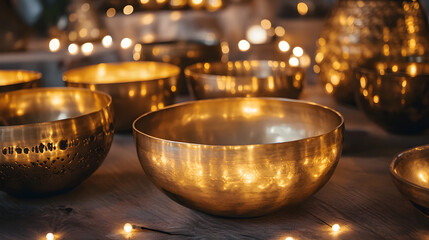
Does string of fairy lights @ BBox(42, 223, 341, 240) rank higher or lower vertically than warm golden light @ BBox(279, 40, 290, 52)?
lower

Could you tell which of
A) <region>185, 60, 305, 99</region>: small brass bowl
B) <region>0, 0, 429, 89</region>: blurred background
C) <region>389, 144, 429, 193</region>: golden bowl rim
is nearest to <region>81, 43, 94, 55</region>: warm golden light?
<region>0, 0, 429, 89</region>: blurred background

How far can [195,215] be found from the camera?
56cm

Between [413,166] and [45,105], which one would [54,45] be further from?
[413,166]

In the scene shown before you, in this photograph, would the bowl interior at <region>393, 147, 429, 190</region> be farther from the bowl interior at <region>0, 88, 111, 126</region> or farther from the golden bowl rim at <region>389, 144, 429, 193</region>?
the bowl interior at <region>0, 88, 111, 126</region>

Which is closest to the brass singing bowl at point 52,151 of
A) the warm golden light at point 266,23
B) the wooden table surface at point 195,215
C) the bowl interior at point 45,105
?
the wooden table surface at point 195,215

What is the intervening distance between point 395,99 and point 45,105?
0.55m

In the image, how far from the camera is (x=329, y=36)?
101 cm

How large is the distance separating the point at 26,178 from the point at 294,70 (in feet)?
1.84

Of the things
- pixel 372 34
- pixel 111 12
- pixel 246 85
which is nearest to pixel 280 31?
pixel 111 12

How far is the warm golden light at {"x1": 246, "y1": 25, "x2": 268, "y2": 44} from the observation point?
91.5 inches

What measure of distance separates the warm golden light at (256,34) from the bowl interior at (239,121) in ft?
5.24

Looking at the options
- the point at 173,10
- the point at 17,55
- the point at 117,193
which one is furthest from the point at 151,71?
the point at 173,10

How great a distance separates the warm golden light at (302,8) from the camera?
236cm

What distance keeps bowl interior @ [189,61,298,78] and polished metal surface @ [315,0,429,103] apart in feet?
0.35
